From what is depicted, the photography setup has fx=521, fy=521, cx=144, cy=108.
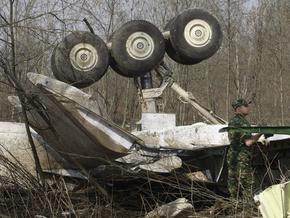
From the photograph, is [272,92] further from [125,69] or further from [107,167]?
[107,167]

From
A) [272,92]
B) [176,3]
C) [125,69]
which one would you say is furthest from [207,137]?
[272,92]

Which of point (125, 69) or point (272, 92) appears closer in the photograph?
point (125, 69)

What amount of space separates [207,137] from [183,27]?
6.58 feet

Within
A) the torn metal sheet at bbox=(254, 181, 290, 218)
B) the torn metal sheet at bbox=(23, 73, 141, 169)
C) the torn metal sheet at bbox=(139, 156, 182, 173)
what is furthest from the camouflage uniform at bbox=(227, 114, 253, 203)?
the torn metal sheet at bbox=(254, 181, 290, 218)

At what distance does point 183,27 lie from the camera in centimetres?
752

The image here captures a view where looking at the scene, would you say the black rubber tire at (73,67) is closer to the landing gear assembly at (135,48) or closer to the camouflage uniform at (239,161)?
the landing gear assembly at (135,48)

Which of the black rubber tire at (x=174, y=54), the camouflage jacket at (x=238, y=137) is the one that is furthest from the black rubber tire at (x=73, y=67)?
the camouflage jacket at (x=238, y=137)

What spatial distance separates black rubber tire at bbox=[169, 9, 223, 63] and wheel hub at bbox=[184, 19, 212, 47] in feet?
0.13

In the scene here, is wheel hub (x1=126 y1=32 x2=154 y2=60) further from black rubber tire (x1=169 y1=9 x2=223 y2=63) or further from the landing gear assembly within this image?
black rubber tire (x1=169 y1=9 x2=223 y2=63)

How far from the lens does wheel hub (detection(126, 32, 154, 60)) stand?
7.26m

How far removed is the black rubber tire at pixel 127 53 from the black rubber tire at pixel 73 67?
201 millimetres

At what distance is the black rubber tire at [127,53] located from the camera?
7.28 meters

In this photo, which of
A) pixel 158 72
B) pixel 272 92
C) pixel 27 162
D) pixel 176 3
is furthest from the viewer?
pixel 272 92

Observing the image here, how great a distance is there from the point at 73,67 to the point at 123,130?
71.9 inches
